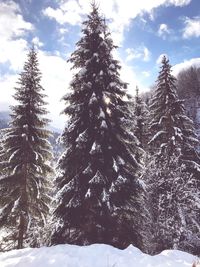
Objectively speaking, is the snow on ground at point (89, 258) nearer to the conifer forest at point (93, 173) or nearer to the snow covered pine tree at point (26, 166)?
the conifer forest at point (93, 173)

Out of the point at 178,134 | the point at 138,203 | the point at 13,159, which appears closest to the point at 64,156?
the point at 138,203

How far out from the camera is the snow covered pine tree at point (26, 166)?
58.7 ft

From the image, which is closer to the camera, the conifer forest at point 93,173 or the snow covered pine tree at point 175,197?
the conifer forest at point 93,173

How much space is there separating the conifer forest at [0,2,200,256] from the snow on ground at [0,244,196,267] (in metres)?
3.54

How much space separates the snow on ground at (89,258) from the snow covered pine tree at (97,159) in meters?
3.43

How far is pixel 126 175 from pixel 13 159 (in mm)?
8377

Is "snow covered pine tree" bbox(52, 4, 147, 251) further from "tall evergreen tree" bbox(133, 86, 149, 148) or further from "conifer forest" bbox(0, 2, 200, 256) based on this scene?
"tall evergreen tree" bbox(133, 86, 149, 148)

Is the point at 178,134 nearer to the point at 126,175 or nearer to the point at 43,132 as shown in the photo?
the point at 126,175

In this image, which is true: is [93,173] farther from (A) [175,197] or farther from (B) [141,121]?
(B) [141,121]

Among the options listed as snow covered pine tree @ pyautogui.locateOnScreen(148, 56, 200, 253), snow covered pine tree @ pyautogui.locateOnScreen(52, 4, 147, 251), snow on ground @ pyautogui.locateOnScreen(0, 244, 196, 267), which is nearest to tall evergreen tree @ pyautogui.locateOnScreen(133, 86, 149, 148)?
snow covered pine tree @ pyautogui.locateOnScreen(148, 56, 200, 253)

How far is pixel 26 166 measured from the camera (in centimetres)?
1852

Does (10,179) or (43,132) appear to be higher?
(43,132)

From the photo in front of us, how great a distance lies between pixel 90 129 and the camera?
13789 mm

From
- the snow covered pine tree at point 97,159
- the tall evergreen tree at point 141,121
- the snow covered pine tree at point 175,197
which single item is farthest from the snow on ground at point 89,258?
the tall evergreen tree at point 141,121
